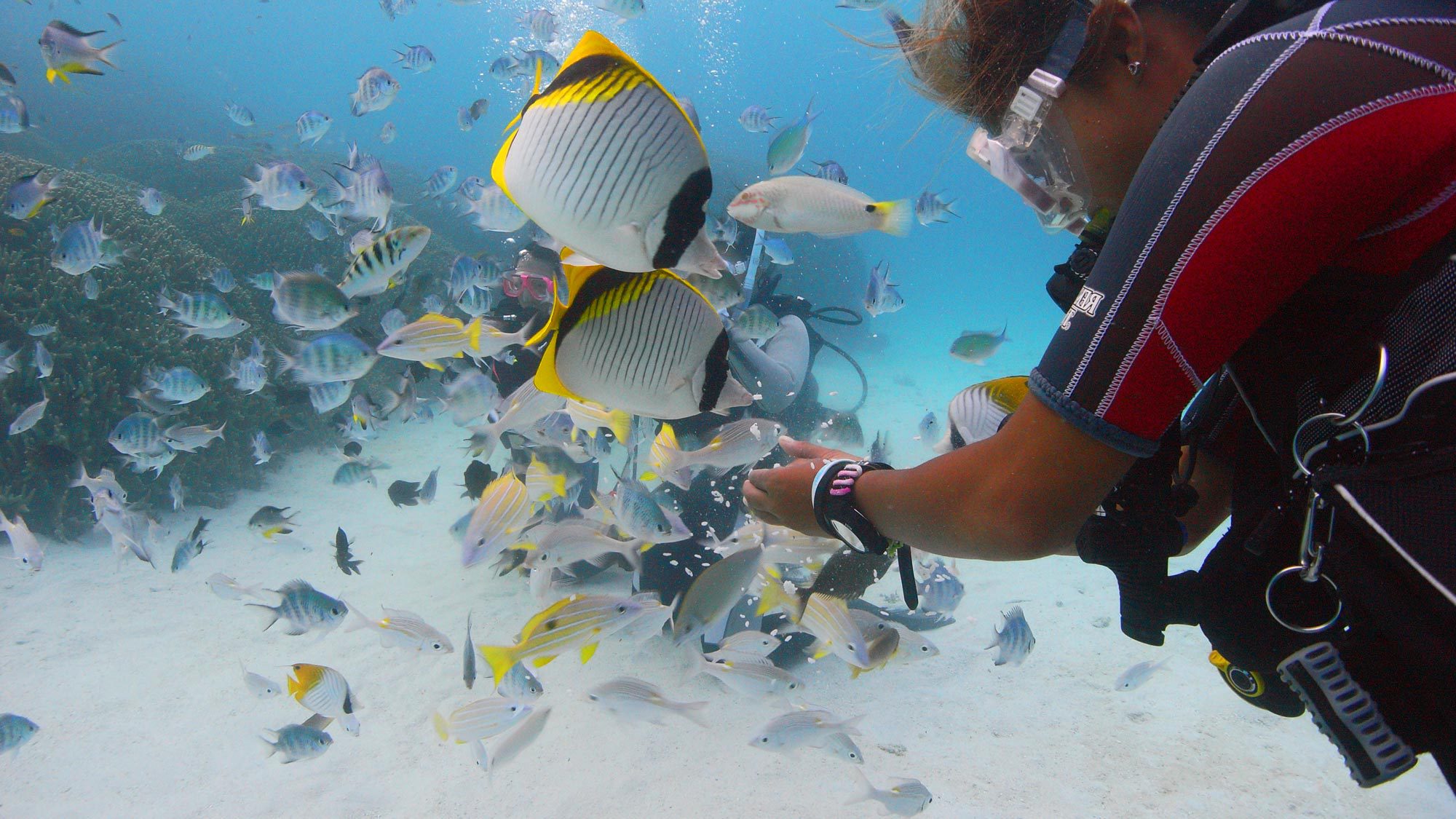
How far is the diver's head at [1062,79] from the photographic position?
129 cm

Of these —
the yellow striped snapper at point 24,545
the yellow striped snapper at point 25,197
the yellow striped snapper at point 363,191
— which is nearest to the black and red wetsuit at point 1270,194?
the yellow striped snapper at point 363,191

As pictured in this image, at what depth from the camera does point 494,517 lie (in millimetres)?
2959

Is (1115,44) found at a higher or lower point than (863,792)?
higher

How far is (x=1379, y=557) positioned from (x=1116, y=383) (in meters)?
0.46

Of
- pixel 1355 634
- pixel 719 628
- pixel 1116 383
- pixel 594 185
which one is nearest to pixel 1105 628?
pixel 719 628

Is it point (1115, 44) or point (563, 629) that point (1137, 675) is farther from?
point (1115, 44)

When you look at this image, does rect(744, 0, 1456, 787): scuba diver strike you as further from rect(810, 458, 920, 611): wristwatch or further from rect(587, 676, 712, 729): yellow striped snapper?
rect(587, 676, 712, 729): yellow striped snapper

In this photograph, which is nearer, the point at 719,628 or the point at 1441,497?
the point at 1441,497

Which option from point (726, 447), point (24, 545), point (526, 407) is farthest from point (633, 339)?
point (24, 545)

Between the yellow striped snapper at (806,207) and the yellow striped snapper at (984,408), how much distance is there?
757 millimetres

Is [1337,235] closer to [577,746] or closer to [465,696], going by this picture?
[577,746]

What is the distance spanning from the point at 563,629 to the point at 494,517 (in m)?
0.68

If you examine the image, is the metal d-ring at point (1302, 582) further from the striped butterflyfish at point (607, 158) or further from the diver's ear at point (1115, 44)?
the striped butterflyfish at point (607, 158)

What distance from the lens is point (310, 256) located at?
12336 mm
